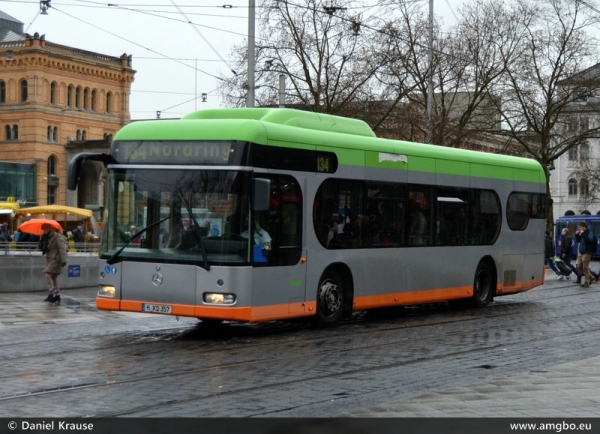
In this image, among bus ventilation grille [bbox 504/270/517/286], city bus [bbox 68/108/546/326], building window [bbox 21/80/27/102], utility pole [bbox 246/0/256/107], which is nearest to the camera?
city bus [bbox 68/108/546/326]

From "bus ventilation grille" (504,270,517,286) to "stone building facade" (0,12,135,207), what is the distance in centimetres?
6012

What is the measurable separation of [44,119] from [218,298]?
71.6 m

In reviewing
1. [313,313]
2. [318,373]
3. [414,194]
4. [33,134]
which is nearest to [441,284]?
[414,194]

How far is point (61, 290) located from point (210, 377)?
15786 millimetres

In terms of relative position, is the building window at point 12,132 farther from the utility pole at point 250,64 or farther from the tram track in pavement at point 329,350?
the tram track in pavement at point 329,350

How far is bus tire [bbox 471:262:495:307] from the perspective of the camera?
805 inches

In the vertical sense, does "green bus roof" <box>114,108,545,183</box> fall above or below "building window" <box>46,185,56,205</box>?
below

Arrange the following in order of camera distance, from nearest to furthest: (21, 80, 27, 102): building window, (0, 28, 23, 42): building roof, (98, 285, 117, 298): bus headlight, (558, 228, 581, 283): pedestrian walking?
(98, 285, 117, 298): bus headlight → (558, 228, 581, 283): pedestrian walking → (21, 80, 27, 102): building window → (0, 28, 23, 42): building roof

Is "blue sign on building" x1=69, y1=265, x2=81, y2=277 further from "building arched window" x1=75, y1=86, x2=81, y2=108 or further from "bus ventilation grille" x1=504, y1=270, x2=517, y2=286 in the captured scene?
"building arched window" x1=75, y1=86, x2=81, y2=108

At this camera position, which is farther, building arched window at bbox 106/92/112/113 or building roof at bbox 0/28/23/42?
building arched window at bbox 106/92/112/113

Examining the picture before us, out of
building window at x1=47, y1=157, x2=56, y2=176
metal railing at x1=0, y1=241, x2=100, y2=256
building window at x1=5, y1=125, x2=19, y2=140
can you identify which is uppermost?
building window at x1=5, y1=125, x2=19, y2=140

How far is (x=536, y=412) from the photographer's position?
8250mm

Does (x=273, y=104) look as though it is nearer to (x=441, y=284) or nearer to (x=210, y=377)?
(x=441, y=284)

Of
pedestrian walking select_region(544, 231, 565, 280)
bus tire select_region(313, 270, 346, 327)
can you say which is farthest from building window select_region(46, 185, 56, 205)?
bus tire select_region(313, 270, 346, 327)
